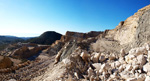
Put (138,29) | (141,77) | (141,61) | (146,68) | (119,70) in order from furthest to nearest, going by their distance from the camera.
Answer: (138,29), (119,70), (141,61), (146,68), (141,77)

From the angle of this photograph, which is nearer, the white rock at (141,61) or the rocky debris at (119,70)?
the rocky debris at (119,70)

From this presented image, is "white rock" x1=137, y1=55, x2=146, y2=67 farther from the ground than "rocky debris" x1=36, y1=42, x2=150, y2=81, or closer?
farther from the ground

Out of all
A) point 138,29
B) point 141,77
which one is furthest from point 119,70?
point 138,29

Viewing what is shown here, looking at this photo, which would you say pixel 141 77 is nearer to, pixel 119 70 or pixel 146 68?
pixel 146 68

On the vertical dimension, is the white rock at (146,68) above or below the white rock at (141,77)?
above

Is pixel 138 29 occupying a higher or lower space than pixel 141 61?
higher

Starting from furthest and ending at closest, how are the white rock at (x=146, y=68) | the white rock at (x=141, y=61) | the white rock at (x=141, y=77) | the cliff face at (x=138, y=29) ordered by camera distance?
the cliff face at (x=138, y=29) → the white rock at (x=141, y=61) → the white rock at (x=146, y=68) → the white rock at (x=141, y=77)

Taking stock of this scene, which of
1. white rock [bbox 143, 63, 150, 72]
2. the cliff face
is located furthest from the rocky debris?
the cliff face

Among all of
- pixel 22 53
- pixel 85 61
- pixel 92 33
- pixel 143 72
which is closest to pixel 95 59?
pixel 85 61

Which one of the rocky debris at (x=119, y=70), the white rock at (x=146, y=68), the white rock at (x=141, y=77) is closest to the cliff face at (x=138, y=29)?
the rocky debris at (x=119, y=70)

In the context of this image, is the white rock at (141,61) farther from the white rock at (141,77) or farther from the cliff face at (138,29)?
the cliff face at (138,29)

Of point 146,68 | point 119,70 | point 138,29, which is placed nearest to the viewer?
point 146,68

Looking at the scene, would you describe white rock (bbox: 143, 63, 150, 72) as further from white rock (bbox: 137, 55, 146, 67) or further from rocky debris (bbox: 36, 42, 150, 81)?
white rock (bbox: 137, 55, 146, 67)

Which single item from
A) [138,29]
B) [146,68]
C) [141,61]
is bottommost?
[146,68]
